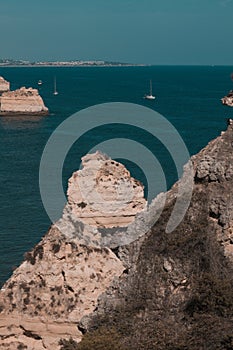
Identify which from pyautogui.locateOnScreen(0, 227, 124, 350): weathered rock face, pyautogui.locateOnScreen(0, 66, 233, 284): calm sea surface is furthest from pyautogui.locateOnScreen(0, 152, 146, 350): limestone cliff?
pyautogui.locateOnScreen(0, 66, 233, 284): calm sea surface

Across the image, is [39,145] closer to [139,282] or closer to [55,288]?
[55,288]

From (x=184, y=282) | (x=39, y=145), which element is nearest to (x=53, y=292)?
(x=184, y=282)

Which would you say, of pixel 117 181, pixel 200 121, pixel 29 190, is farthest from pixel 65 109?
pixel 117 181

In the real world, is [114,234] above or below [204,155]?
below

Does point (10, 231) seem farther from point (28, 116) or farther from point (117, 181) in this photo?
point (28, 116)

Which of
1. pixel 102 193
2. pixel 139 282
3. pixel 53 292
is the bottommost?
pixel 53 292

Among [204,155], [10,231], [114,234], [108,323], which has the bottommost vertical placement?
[10,231]

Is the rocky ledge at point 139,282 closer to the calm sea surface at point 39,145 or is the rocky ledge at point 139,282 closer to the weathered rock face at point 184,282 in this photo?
the weathered rock face at point 184,282
